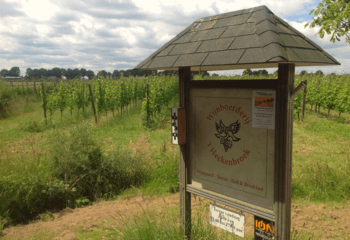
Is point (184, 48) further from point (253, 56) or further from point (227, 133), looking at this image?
point (227, 133)

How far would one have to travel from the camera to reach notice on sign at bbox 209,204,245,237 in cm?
250

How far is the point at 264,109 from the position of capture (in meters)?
2.22

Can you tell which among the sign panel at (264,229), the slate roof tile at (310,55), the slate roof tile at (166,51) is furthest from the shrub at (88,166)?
the slate roof tile at (310,55)

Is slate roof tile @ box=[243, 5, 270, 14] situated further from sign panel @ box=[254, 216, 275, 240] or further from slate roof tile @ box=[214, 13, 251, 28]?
sign panel @ box=[254, 216, 275, 240]

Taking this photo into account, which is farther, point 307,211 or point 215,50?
point 307,211

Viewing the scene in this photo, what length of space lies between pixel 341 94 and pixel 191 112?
12788 millimetres

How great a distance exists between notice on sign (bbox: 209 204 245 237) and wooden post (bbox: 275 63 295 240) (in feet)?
1.22

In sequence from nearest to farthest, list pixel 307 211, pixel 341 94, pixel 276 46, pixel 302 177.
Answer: pixel 276 46 < pixel 307 211 < pixel 302 177 < pixel 341 94

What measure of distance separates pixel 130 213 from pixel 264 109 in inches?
101

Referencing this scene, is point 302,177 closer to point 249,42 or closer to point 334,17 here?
point 334,17

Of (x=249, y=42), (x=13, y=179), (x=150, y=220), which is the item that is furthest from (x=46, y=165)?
(x=249, y=42)

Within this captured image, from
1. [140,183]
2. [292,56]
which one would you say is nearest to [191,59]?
[292,56]

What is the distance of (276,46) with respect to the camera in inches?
75.5

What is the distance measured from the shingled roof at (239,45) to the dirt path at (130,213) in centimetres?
190
